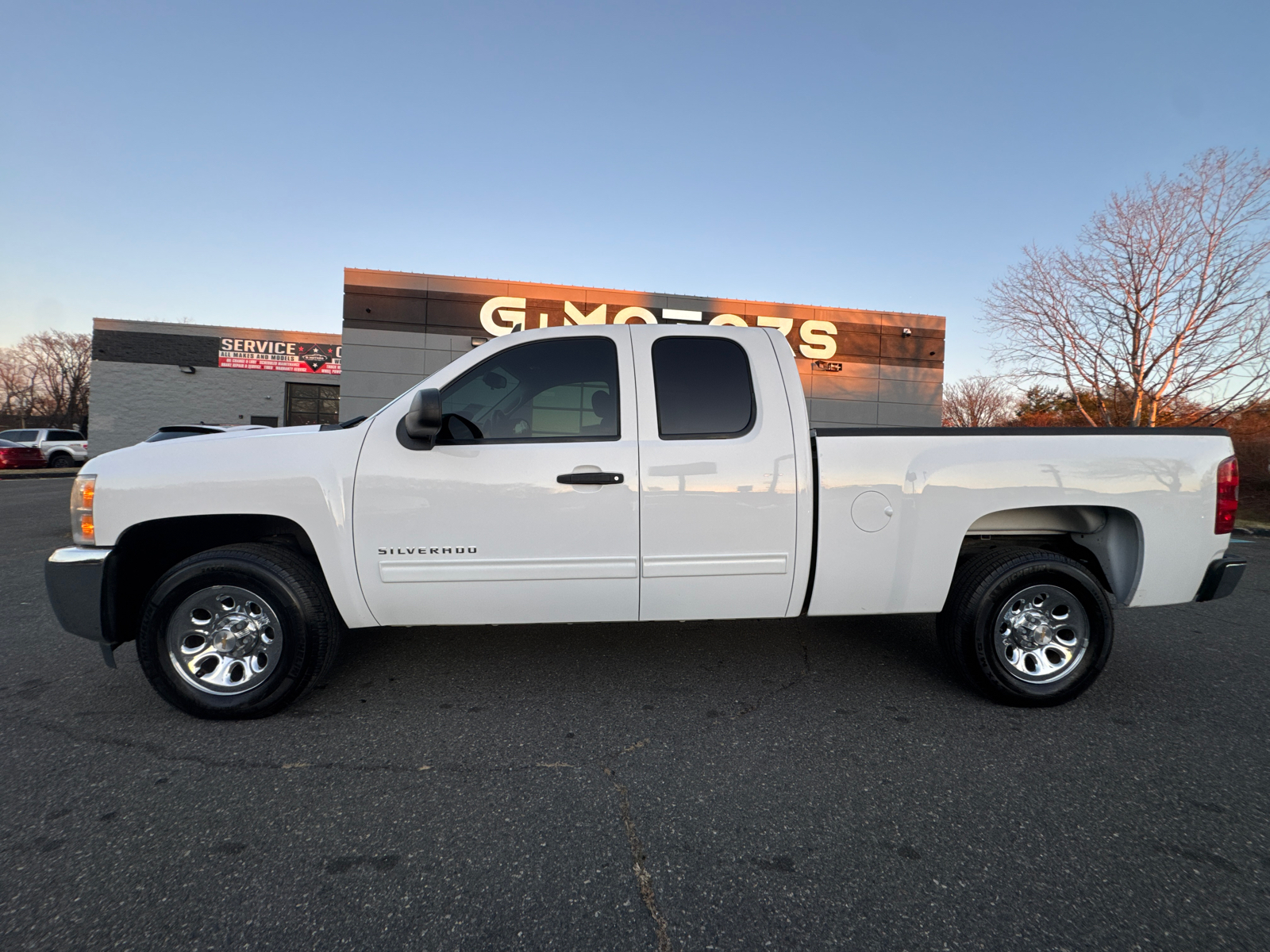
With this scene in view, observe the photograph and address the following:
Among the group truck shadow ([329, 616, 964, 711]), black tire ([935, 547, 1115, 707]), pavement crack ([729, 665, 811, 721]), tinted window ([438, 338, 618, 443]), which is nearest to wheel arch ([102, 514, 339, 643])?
truck shadow ([329, 616, 964, 711])

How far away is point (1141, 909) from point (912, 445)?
192 centimetres

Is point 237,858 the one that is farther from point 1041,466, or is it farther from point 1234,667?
point 1234,667

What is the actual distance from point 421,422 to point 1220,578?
4136mm

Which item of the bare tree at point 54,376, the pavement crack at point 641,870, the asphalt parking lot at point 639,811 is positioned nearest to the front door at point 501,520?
the asphalt parking lot at point 639,811

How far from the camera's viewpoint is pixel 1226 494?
3.20 meters

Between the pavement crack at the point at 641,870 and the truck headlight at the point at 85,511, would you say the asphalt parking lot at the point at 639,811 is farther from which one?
the truck headlight at the point at 85,511

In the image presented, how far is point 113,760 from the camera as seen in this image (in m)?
2.65

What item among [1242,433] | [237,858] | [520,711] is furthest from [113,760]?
[1242,433]

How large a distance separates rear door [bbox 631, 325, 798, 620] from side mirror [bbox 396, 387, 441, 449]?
3.22ft

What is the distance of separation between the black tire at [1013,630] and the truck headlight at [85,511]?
14.2 ft

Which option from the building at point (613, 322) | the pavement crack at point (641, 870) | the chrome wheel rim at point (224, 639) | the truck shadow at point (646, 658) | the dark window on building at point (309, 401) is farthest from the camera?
the dark window on building at point (309, 401)

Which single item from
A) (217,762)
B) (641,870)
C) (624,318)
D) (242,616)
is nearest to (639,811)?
(641,870)

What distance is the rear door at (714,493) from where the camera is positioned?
3.04m

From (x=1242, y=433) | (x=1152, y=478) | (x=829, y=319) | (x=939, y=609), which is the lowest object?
(x=939, y=609)
